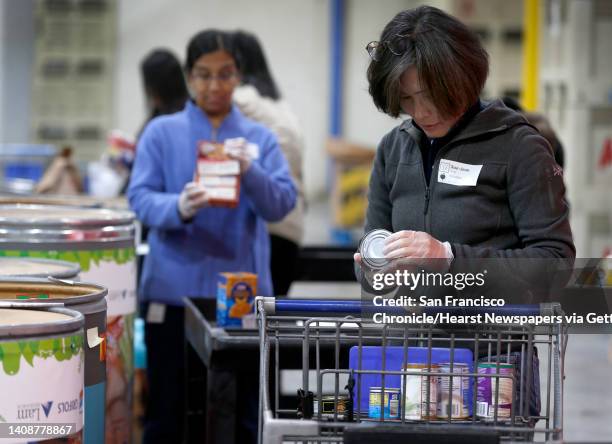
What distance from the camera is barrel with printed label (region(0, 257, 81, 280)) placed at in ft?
8.91

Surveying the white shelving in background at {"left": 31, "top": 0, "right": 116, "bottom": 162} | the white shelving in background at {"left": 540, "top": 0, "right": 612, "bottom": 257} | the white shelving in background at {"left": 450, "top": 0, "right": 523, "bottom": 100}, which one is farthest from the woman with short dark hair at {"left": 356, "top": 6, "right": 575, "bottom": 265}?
the white shelving in background at {"left": 31, "top": 0, "right": 116, "bottom": 162}

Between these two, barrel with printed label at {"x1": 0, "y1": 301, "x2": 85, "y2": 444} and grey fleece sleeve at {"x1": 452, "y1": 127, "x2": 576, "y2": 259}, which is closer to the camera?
barrel with printed label at {"x1": 0, "y1": 301, "x2": 85, "y2": 444}

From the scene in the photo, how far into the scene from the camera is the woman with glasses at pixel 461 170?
232 cm

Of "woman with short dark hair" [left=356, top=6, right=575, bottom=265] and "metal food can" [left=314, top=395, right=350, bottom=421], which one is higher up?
"woman with short dark hair" [left=356, top=6, right=575, bottom=265]

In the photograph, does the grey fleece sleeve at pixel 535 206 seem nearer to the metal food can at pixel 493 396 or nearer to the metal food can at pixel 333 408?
the metal food can at pixel 493 396

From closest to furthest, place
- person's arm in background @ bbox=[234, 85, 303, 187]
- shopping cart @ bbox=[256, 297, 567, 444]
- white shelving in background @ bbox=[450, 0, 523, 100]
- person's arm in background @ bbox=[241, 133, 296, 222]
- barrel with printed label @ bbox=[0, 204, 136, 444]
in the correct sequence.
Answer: shopping cart @ bbox=[256, 297, 567, 444] → barrel with printed label @ bbox=[0, 204, 136, 444] → person's arm in background @ bbox=[241, 133, 296, 222] → person's arm in background @ bbox=[234, 85, 303, 187] → white shelving in background @ bbox=[450, 0, 523, 100]

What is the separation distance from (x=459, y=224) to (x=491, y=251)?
0.16 m

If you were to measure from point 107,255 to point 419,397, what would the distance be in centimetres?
114

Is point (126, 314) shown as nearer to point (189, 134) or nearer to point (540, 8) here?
point (189, 134)

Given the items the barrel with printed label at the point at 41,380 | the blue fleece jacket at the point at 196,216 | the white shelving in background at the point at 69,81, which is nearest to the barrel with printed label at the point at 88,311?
the barrel with printed label at the point at 41,380

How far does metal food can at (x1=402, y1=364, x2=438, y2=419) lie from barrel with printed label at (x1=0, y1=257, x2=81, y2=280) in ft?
3.07

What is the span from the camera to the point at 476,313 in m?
2.25

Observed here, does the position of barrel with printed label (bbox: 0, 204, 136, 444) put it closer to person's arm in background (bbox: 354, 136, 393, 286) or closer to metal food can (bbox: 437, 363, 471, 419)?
person's arm in background (bbox: 354, 136, 393, 286)

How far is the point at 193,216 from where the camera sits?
400 centimetres
